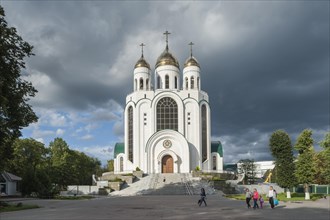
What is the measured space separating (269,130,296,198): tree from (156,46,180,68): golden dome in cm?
3092

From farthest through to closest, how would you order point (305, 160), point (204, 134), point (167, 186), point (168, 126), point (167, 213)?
point (204, 134), point (168, 126), point (167, 186), point (305, 160), point (167, 213)

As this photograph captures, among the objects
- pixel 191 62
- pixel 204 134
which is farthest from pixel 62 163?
pixel 191 62

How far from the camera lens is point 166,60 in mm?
65062

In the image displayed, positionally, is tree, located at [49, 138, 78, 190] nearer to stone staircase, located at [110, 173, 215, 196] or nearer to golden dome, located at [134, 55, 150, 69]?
stone staircase, located at [110, 173, 215, 196]

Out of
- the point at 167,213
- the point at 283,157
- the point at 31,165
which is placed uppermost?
the point at 283,157

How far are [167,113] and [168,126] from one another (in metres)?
2.08

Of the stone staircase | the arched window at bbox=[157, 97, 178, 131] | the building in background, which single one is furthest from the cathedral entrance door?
the building in background

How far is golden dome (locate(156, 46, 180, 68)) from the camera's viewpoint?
6500cm

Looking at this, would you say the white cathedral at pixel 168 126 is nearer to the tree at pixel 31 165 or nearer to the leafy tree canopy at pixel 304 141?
the tree at pixel 31 165

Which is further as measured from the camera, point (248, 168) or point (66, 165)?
point (248, 168)

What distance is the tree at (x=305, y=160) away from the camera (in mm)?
36062

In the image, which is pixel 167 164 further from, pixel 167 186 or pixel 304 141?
pixel 304 141

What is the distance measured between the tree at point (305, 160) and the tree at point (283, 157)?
A: 71cm

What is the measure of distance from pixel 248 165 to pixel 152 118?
19558 millimetres
